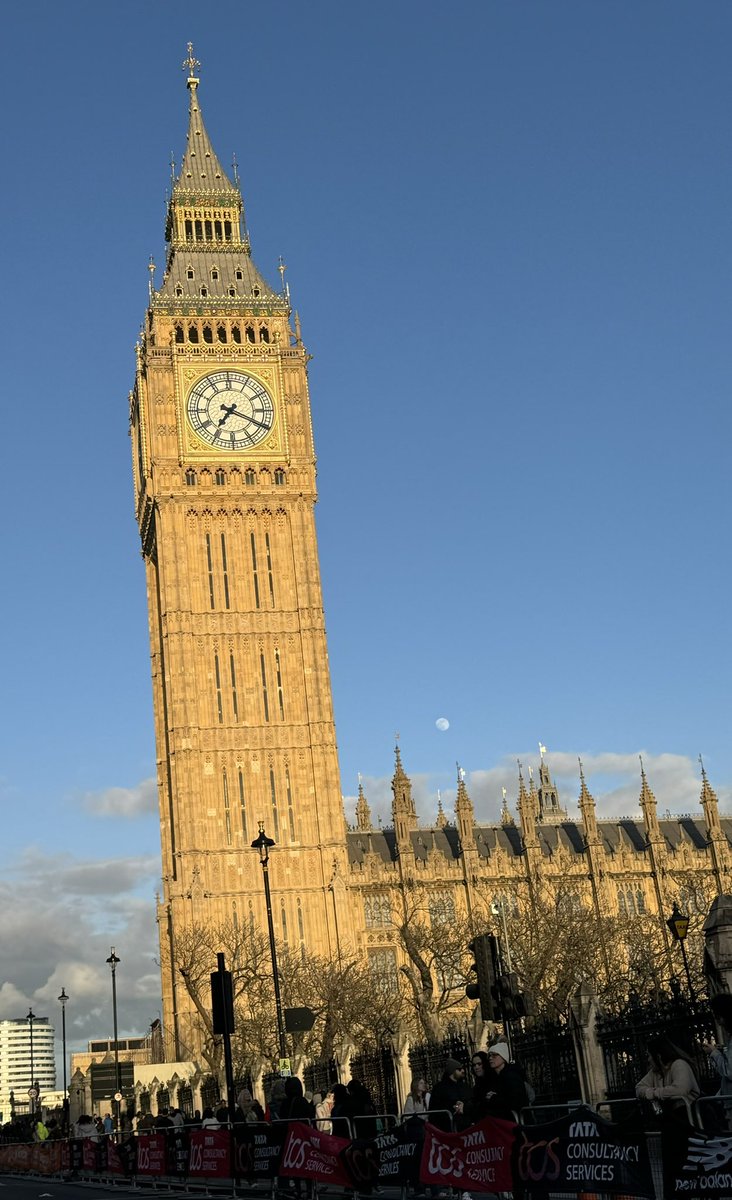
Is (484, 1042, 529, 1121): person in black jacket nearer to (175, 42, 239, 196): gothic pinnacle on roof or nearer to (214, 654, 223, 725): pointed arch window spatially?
(214, 654, 223, 725): pointed arch window

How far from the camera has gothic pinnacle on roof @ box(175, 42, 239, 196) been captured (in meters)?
91.4

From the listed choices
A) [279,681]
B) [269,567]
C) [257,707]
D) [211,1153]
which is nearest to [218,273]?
[269,567]

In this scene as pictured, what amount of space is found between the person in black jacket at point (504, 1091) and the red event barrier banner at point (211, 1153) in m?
9.28

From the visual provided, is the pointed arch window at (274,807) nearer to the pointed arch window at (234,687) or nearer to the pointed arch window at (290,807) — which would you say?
the pointed arch window at (290,807)

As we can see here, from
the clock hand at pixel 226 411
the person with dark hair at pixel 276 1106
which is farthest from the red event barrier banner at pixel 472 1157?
the clock hand at pixel 226 411

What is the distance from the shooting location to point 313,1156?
61.7 feet

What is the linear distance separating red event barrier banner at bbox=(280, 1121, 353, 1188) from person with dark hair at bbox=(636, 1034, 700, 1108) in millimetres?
5986

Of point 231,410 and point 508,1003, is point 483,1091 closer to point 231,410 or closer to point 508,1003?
point 508,1003

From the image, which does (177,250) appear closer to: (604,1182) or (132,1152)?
(132,1152)

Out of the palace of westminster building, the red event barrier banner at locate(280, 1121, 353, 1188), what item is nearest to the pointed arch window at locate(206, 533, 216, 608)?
the palace of westminster building

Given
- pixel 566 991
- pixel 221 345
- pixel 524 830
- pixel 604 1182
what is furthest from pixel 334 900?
pixel 604 1182

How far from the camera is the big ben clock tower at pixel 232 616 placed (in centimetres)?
7225

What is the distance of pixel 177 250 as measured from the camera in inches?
3462

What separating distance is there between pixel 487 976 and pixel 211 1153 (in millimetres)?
6745
